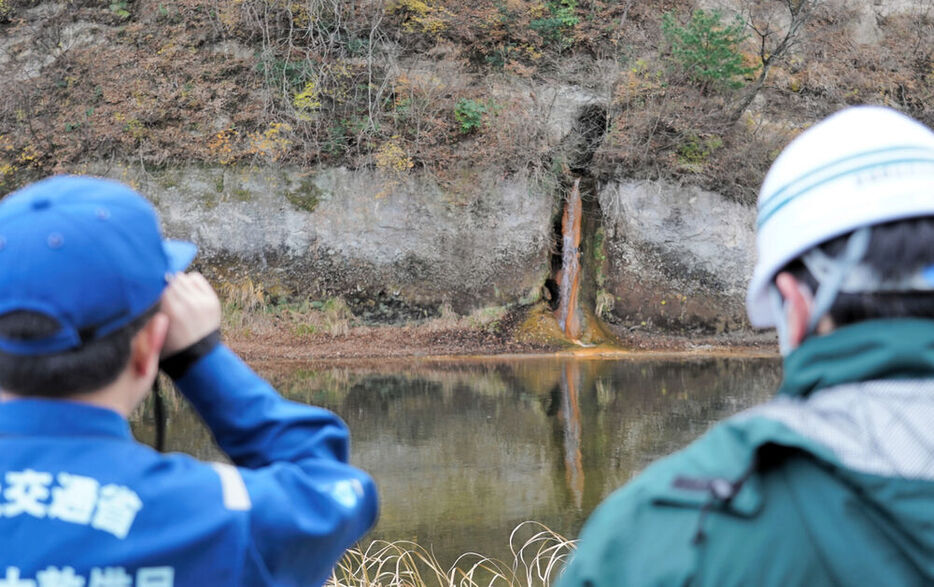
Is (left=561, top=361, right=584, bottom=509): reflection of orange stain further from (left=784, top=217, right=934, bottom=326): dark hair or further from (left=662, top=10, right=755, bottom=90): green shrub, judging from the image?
(left=662, top=10, right=755, bottom=90): green shrub

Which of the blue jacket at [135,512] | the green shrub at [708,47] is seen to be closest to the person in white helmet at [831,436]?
the blue jacket at [135,512]

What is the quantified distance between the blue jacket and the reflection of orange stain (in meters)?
5.87

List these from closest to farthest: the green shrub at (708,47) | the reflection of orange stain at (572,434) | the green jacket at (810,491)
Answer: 1. the green jacket at (810,491)
2. the reflection of orange stain at (572,434)
3. the green shrub at (708,47)

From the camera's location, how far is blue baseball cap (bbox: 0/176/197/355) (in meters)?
1.04

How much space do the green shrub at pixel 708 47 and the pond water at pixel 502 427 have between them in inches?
226

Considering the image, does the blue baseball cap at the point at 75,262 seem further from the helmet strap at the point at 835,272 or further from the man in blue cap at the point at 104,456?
the helmet strap at the point at 835,272

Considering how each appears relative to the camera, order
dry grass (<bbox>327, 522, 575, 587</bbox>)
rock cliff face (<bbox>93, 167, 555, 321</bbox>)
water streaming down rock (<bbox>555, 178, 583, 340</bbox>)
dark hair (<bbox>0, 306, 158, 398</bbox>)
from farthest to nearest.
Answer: rock cliff face (<bbox>93, 167, 555, 321</bbox>) < water streaming down rock (<bbox>555, 178, 583, 340</bbox>) < dry grass (<bbox>327, 522, 575, 587</bbox>) < dark hair (<bbox>0, 306, 158, 398</bbox>)

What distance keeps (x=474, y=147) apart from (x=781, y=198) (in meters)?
15.7

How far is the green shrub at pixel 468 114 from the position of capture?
16359 mm

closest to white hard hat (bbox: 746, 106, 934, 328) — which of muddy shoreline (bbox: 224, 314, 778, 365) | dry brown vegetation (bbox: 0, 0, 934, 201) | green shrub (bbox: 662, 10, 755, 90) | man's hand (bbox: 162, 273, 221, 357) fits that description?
man's hand (bbox: 162, 273, 221, 357)

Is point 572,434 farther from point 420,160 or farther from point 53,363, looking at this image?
point 420,160

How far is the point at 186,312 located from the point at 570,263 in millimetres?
15489

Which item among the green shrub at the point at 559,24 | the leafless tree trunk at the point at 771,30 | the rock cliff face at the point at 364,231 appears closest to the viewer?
the leafless tree trunk at the point at 771,30

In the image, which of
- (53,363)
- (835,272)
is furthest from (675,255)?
(53,363)
